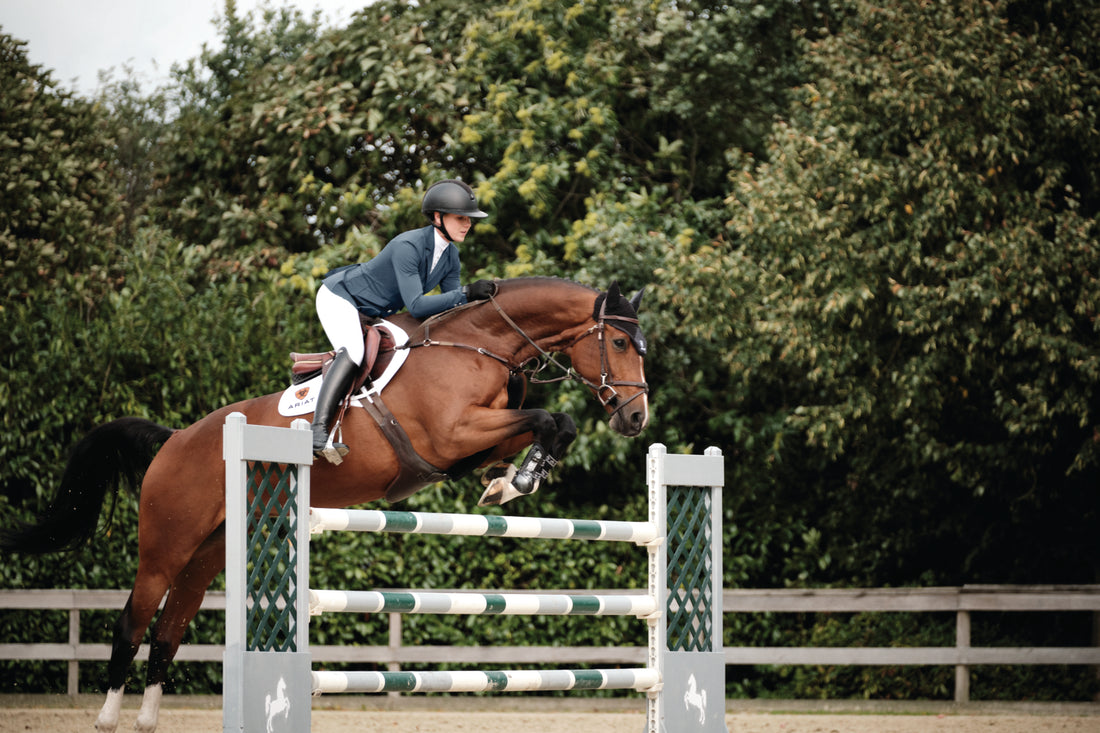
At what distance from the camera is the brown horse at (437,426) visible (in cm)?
463

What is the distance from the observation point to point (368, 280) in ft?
16.5

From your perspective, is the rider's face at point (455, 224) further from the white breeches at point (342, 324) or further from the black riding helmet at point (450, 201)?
the white breeches at point (342, 324)

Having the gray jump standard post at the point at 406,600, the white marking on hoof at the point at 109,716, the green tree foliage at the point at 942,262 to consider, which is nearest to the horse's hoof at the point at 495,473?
the gray jump standard post at the point at 406,600

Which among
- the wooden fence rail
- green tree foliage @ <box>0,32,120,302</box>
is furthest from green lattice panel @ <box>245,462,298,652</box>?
green tree foliage @ <box>0,32,120,302</box>

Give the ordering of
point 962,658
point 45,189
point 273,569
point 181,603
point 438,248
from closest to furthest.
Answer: point 273,569 → point 438,248 → point 181,603 → point 962,658 → point 45,189

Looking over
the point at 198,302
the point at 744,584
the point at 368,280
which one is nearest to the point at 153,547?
the point at 368,280

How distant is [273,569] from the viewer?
3.49 meters

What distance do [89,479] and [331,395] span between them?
1873 millimetres

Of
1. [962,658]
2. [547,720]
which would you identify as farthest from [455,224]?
[962,658]

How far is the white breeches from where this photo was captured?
4762 millimetres

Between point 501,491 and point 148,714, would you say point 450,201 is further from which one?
point 148,714

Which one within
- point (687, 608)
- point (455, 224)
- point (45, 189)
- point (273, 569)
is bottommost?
point (687, 608)

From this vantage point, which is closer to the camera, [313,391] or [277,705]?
[277,705]

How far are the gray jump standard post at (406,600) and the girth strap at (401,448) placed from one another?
2.60 feet
